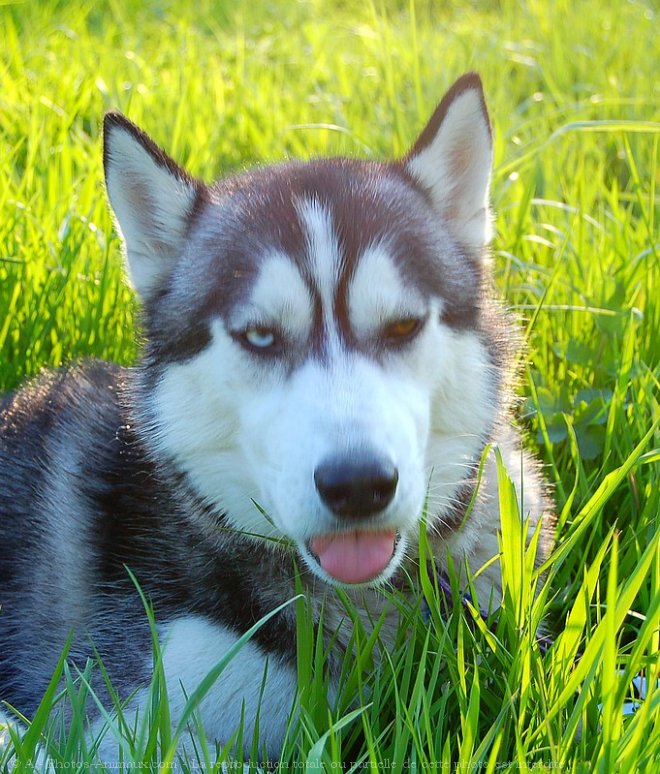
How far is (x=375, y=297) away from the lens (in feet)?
7.50

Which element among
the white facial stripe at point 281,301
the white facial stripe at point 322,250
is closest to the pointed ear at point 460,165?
the white facial stripe at point 322,250

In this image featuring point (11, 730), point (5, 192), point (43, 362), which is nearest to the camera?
point (11, 730)

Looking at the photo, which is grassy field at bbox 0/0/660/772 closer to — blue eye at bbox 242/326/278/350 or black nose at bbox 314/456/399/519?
black nose at bbox 314/456/399/519

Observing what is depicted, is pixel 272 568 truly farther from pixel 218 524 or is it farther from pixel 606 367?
pixel 606 367

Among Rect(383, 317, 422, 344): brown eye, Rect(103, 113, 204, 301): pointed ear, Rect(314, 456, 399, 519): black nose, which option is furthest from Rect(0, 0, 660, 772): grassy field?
Rect(103, 113, 204, 301): pointed ear

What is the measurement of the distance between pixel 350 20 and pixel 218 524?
6562 mm

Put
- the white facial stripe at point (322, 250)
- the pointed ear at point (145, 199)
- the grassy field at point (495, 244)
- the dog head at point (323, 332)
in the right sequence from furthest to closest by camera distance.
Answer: the pointed ear at point (145, 199), the white facial stripe at point (322, 250), the dog head at point (323, 332), the grassy field at point (495, 244)

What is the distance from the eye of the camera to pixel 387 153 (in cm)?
488

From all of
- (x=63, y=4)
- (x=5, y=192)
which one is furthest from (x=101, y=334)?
(x=63, y=4)

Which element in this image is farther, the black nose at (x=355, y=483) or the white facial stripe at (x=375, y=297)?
the white facial stripe at (x=375, y=297)

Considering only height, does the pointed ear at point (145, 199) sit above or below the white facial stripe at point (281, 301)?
above

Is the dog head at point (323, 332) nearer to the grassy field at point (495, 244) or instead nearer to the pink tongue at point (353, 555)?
the pink tongue at point (353, 555)

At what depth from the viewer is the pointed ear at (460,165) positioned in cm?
269

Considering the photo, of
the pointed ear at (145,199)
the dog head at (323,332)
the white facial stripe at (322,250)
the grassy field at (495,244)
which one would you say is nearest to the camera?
the grassy field at (495,244)
